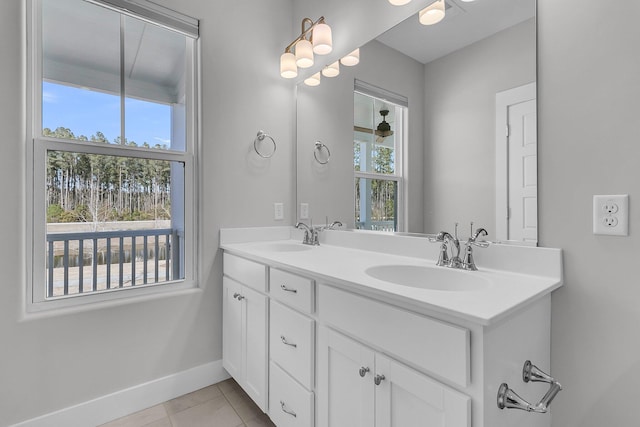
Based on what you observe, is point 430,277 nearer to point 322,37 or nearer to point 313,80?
point 322,37

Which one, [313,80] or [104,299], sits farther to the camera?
[313,80]

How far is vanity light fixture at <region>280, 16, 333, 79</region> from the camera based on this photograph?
177 cm

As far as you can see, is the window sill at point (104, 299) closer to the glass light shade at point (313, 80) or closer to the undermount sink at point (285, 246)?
the undermount sink at point (285, 246)

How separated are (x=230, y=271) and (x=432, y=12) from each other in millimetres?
1701

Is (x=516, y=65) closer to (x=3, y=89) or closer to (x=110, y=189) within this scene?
(x=110, y=189)

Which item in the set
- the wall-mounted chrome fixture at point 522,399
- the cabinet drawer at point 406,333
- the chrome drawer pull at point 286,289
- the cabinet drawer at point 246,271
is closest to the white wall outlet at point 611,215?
the wall-mounted chrome fixture at point 522,399

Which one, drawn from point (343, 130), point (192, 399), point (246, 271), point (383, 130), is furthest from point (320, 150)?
point (192, 399)

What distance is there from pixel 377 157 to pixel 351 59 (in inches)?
24.3

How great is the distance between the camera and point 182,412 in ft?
5.48

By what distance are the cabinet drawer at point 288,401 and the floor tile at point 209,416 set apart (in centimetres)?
30

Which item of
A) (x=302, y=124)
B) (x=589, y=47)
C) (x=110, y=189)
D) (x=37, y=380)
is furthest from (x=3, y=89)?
(x=589, y=47)

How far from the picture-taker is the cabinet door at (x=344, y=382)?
0.97m

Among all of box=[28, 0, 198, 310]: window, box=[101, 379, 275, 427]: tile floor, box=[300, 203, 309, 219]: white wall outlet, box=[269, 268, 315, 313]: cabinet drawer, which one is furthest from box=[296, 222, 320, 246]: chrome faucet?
box=[101, 379, 275, 427]: tile floor

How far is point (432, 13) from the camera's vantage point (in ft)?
4.57
